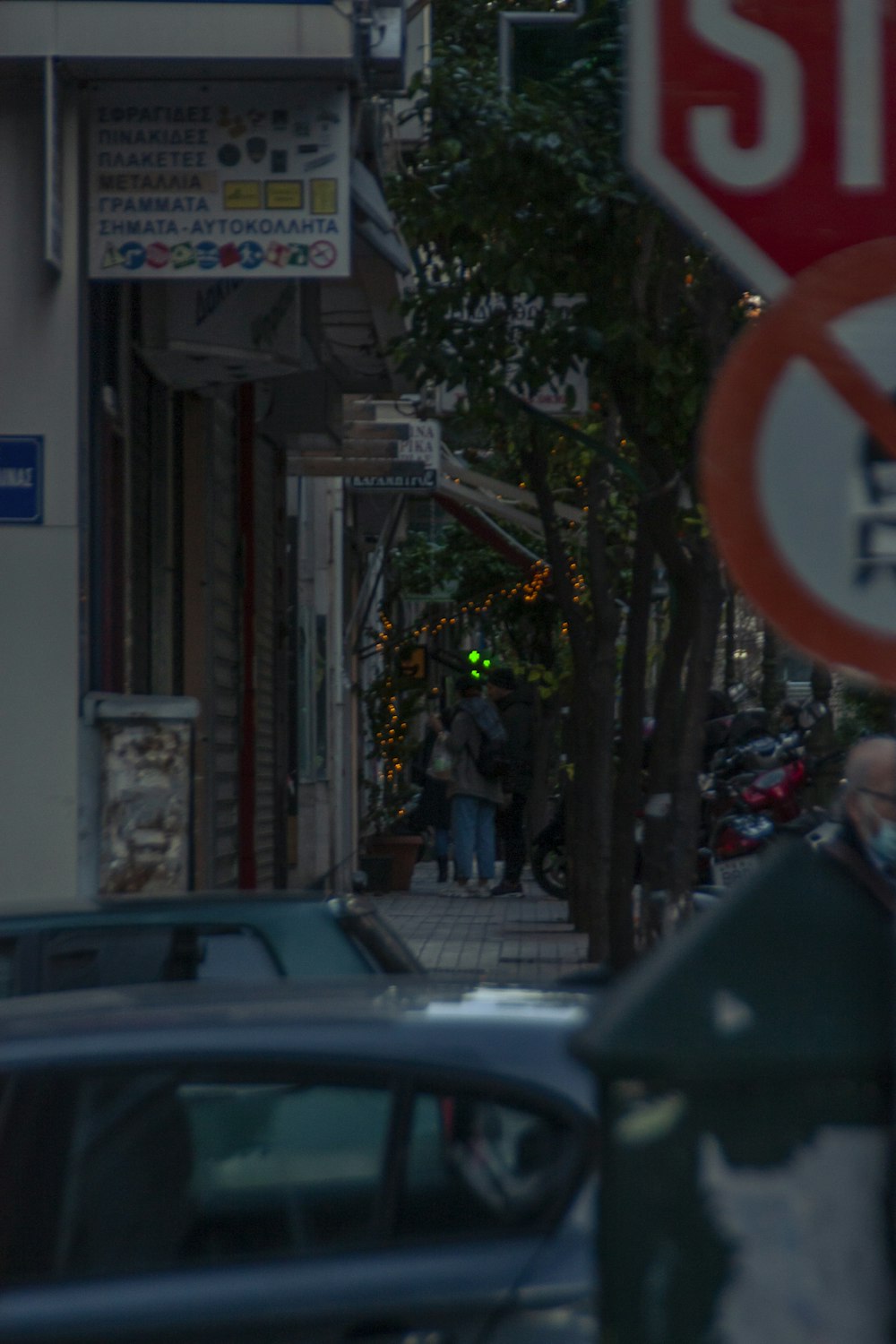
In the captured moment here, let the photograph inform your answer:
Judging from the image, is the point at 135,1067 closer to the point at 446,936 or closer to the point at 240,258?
the point at 240,258

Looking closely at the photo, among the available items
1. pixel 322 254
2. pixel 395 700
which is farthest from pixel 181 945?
pixel 395 700

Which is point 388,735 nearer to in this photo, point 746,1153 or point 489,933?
point 489,933

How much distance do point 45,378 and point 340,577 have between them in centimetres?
1527

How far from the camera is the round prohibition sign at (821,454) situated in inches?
102

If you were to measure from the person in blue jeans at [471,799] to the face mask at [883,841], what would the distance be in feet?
46.8

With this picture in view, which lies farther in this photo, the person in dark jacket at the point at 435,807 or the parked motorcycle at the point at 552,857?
the person in dark jacket at the point at 435,807

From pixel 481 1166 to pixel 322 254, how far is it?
650cm

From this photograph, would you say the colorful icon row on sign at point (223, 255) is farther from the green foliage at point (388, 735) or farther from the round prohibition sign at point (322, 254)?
the green foliage at point (388, 735)

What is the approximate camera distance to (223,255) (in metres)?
9.35

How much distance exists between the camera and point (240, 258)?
934 cm

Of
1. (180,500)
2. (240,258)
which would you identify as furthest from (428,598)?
(240,258)

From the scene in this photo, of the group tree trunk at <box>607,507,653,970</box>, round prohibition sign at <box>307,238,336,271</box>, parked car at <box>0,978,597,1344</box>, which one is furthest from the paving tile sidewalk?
parked car at <box>0,978,597,1344</box>

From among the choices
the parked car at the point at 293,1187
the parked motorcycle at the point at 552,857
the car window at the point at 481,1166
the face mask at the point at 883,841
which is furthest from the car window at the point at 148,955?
the parked motorcycle at the point at 552,857

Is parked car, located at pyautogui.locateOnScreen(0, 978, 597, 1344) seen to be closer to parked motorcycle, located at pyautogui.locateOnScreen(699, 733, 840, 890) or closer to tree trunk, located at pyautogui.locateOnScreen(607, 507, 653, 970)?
tree trunk, located at pyautogui.locateOnScreen(607, 507, 653, 970)
